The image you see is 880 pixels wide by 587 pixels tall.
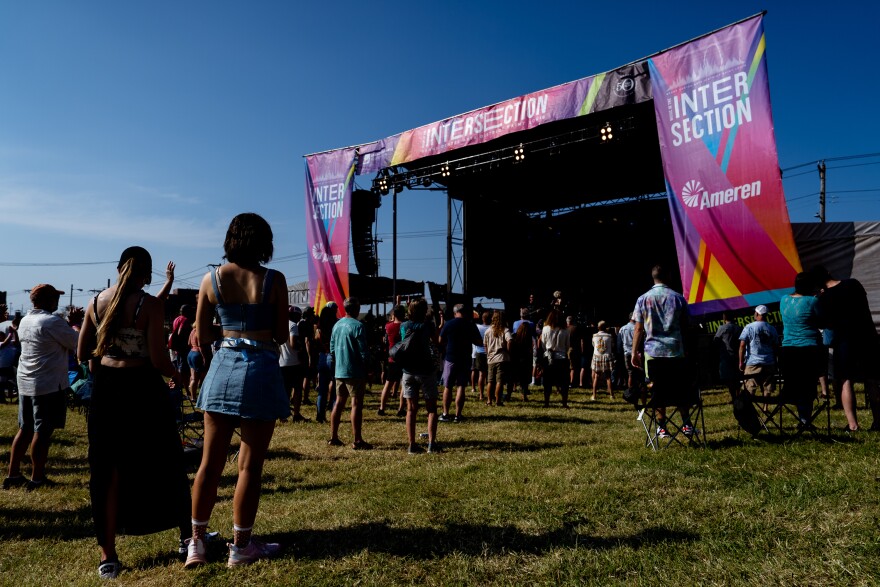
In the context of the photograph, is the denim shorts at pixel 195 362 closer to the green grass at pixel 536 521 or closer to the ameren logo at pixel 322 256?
the green grass at pixel 536 521

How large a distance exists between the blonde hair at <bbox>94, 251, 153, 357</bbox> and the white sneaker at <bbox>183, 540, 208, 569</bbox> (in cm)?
108

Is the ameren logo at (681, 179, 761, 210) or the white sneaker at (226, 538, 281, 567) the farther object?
the ameren logo at (681, 179, 761, 210)

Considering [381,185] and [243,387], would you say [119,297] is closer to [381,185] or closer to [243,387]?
[243,387]

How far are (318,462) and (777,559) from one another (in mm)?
4077

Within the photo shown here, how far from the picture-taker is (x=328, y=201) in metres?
15.9

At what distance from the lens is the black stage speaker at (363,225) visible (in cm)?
1644

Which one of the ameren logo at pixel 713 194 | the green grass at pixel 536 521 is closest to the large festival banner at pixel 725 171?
the ameren logo at pixel 713 194

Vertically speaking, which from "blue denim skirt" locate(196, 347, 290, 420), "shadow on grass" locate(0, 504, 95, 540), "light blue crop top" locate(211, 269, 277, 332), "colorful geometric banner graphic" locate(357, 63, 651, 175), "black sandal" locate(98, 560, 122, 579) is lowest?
"shadow on grass" locate(0, 504, 95, 540)

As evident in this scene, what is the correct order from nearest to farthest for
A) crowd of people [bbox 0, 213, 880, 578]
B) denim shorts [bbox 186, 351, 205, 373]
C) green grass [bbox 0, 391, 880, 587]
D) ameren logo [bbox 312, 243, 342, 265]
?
1. green grass [bbox 0, 391, 880, 587]
2. crowd of people [bbox 0, 213, 880, 578]
3. denim shorts [bbox 186, 351, 205, 373]
4. ameren logo [bbox 312, 243, 342, 265]

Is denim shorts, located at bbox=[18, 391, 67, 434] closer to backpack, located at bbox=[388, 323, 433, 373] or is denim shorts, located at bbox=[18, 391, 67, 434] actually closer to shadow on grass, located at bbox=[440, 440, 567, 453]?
backpack, located at bbox=[388, 323, 433, 373]

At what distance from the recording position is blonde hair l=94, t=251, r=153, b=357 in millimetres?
2816

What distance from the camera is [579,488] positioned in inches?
153

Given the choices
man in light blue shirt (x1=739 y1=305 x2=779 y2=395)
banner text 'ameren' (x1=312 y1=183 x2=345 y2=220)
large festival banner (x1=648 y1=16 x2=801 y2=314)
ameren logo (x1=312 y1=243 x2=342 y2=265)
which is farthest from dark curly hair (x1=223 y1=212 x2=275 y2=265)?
banner text 'ameren' (x1=312 y1=183 x2=345 y2=220)

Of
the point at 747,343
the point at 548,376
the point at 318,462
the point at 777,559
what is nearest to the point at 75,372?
the point at 318,462
